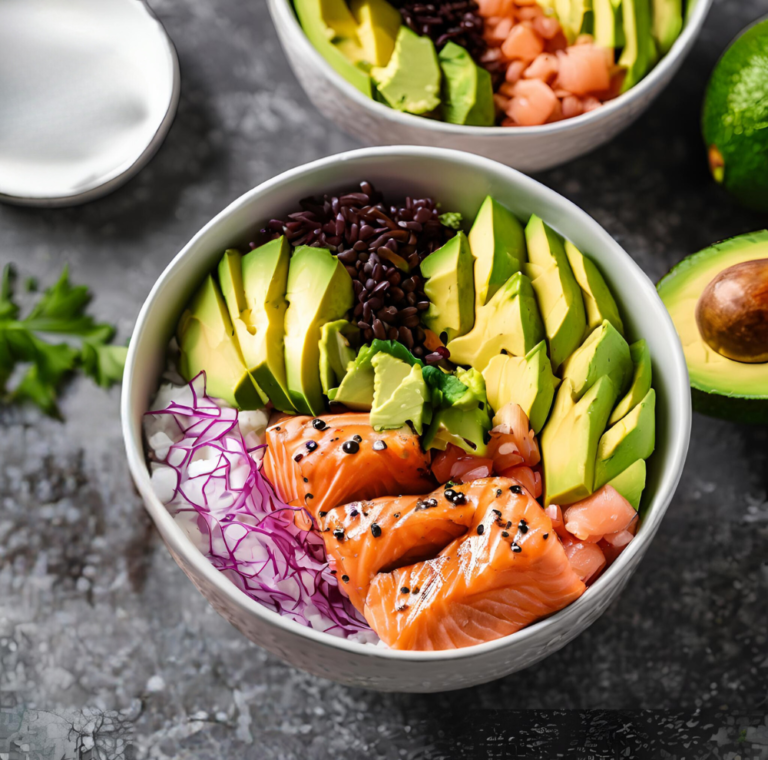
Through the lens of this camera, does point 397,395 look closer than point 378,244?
Yes

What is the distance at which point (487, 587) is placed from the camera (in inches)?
46.4

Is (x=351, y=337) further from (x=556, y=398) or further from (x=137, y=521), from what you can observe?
(x=137, y=521)

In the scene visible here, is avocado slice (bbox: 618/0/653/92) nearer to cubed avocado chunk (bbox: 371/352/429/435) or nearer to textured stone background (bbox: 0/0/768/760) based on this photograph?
textured stone background (bbox: 0/0/768/760)

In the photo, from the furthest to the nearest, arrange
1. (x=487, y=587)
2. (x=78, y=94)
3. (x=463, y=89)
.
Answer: (x=78, y=94) < (x=463, y=89) < (x=487, y=587)

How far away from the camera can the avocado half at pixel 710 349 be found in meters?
1.52

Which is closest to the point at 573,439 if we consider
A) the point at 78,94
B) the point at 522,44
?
the point at 522,44

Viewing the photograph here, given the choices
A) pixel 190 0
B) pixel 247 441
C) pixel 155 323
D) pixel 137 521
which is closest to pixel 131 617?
pixel 137 521

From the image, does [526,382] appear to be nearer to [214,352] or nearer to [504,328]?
[504,328]

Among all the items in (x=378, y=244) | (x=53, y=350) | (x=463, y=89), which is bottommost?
(x=53, y=350)

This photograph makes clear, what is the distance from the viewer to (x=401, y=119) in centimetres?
154

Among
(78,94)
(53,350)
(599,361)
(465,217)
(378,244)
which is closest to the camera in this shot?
(599,361)

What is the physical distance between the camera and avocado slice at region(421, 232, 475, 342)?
4.48 feet

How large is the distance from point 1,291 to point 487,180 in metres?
1.11

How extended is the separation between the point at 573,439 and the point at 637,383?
16 centimetres
